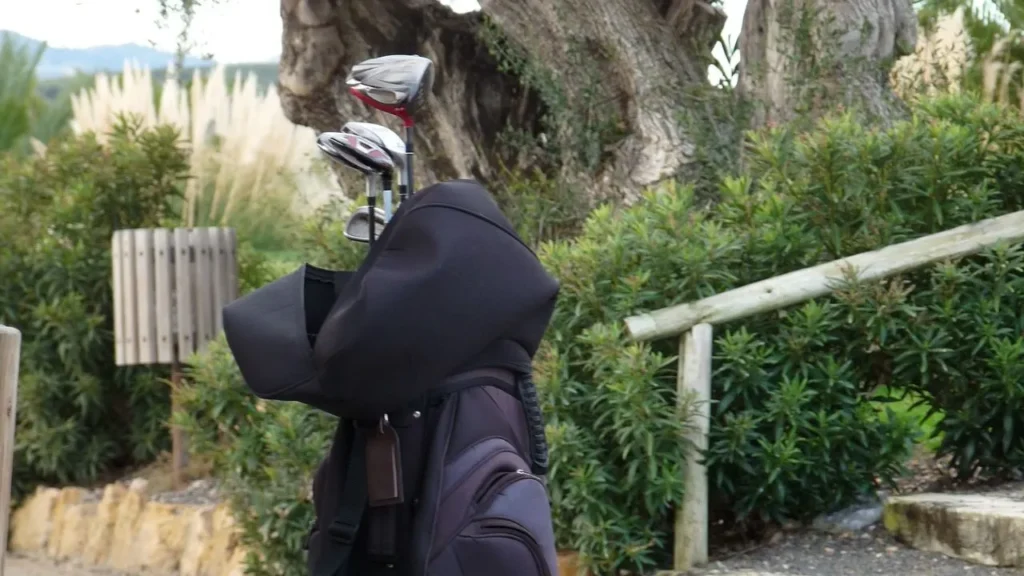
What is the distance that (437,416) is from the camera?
2.57 metres

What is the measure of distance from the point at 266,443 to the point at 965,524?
299 centimetres

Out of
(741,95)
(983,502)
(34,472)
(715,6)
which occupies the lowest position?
(34,472)

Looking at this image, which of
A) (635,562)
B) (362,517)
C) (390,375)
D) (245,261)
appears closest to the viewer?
(390,375)

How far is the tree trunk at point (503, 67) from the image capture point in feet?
24.9

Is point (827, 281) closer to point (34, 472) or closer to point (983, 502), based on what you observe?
point (983, 502)

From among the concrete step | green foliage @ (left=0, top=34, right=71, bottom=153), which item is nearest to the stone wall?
the concrete step

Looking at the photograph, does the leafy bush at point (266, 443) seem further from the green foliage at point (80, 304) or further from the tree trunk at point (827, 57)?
the tree trunk at point (827, 57)

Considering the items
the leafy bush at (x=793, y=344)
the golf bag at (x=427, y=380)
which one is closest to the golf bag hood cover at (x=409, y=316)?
the golf bag at (x=427, y=380)

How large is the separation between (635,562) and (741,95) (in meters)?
3.38

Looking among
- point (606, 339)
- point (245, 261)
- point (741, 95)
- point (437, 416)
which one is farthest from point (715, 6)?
point (437, 416)

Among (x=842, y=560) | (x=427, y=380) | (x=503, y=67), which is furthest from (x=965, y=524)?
(x=503, y=67)

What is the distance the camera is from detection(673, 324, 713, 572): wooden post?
4.90 meters

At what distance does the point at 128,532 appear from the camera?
7.68 m

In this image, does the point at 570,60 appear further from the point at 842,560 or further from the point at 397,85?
the point at 397,85
